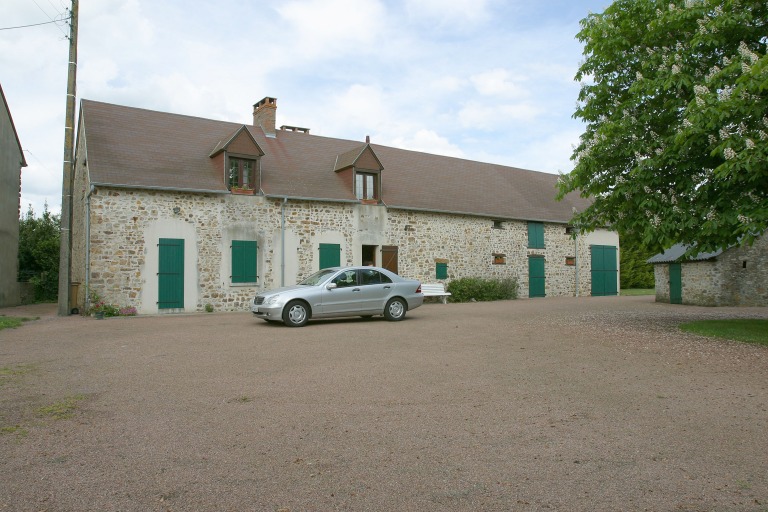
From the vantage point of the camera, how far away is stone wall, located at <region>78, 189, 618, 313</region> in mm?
16766

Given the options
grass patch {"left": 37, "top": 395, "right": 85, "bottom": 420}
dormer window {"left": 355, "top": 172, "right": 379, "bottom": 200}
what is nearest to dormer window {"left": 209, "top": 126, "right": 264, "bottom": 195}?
dormer window {"left": 355, "top": 172, "right": 379, "bottom": 200}

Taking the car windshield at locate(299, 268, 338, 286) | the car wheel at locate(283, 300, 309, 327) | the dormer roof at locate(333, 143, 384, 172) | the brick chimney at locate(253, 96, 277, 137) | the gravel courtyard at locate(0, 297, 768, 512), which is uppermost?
the brick chimney at locate(253, 96, 277, 137)

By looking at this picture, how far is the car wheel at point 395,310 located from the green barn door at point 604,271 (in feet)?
Answer: 53.0

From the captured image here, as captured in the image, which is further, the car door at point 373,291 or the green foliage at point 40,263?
the green foliage at point 40,263

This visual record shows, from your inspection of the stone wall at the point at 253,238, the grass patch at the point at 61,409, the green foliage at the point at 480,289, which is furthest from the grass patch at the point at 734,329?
the stone wall at the point at 253,238

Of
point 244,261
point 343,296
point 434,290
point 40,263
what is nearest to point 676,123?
point 343,296

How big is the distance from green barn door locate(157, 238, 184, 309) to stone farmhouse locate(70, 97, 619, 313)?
0.03m

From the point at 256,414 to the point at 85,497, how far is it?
2024mm

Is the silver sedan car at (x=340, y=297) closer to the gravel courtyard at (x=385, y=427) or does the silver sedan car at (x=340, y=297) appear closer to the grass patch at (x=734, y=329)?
the gravel courtyard at (x=385, y=427)

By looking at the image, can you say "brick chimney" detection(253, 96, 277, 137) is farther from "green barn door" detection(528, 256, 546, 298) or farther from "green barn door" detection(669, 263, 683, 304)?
"green barn door" detection(669, 263, 683, 304)

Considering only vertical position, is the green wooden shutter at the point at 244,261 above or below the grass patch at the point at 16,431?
above

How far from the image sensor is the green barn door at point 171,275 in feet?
56.9

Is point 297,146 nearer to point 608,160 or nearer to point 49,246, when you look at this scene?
point 49,246

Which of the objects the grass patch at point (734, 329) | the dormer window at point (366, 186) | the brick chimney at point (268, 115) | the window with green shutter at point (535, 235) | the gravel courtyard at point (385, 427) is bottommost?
the gravel courtyard at point (385, 427)
